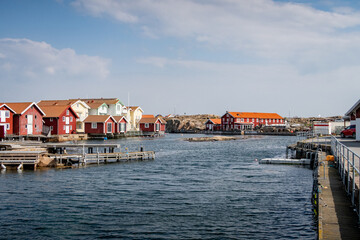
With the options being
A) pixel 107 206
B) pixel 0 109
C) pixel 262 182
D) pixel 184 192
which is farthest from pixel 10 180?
pixel 0 109

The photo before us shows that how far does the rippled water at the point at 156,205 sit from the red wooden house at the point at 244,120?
327 feet

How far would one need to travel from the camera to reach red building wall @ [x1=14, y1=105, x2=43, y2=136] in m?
64.3

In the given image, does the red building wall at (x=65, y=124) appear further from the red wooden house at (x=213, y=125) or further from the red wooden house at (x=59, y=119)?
the red wooden house at (x=213, y=125)

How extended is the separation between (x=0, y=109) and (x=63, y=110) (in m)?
18.2

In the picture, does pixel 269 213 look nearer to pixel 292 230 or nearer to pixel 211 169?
pixel 292 230

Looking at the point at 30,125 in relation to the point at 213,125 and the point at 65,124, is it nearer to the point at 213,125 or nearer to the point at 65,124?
the point at 65,124

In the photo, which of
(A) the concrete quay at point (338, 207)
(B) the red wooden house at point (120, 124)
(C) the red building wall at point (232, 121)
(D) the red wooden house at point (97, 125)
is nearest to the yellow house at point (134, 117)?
(B) the red wooden house at point (120, 124)

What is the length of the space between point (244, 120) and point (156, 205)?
117 meters

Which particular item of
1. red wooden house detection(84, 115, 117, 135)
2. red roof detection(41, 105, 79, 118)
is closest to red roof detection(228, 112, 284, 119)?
red wooden house detection(84, 115, 117, 135)

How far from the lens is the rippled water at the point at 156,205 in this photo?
15.6 metres

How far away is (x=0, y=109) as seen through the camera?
198 feet

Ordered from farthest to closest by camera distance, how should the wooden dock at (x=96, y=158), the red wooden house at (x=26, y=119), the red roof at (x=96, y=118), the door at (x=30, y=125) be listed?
the red roof at (x=96, y=118) < the door at (x=30, y=125) < the red wooden house at (x=26, y=119) < the wooden dock at (x=96, y=158)

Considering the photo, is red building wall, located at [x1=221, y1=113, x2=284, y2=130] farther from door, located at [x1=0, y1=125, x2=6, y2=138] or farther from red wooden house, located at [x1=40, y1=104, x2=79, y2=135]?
door, located at [x1=0, y1=125, x2=6, y2=138]

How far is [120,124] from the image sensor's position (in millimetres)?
95062
